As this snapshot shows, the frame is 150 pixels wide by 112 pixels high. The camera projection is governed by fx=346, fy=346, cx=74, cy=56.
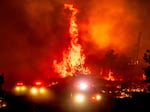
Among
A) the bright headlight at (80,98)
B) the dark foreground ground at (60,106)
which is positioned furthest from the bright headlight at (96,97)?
the bright headlight at (80,98)

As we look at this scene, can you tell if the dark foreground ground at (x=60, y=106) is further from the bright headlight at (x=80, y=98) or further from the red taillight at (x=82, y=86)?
the red taillight at (x=82, y=86)

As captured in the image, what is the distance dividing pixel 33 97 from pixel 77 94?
5.64 m

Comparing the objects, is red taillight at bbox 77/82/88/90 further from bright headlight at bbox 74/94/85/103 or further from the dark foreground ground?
the dark foreground ground

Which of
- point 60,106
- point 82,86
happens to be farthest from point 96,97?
point 60,106

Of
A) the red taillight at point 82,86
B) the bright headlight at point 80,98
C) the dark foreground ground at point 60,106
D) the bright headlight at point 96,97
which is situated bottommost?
the dark foreground ground at point 60,106

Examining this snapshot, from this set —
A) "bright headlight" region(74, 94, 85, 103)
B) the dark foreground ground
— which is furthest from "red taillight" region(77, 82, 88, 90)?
the dark foreground ground

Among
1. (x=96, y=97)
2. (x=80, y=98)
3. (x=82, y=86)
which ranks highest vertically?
(x=82, y=86)

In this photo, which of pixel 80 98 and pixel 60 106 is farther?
pixel 80 98

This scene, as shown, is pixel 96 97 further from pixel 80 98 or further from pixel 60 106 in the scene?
pixel 60 106

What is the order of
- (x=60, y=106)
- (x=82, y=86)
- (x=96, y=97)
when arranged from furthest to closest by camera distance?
(x=82, y=86)
(x=96, y=97)
(x=60, y=106)

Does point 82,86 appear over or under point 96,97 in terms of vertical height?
over

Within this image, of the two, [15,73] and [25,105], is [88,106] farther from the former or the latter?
[15,73]

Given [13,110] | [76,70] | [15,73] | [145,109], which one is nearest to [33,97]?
[13,110]

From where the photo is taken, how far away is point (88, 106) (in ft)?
136
